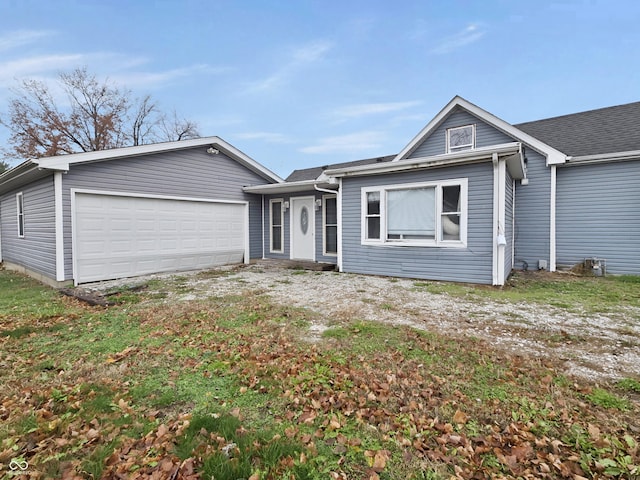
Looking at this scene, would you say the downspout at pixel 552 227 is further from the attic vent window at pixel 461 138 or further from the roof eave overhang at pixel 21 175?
the roof eave overhang at pixel 21 175

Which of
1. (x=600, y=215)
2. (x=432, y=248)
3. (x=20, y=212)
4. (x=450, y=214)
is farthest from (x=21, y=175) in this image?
(x=600, y=215)

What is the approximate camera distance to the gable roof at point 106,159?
276 inches

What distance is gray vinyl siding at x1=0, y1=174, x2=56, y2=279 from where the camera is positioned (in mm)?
7504

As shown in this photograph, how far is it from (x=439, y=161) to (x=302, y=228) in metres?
5.22

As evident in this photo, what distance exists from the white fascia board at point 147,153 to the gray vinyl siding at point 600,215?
9.18m

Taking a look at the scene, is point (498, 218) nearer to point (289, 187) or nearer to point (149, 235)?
point (289, 187)

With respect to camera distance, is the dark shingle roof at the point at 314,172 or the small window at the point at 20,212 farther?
the dark shingle roof at the point at 314,172

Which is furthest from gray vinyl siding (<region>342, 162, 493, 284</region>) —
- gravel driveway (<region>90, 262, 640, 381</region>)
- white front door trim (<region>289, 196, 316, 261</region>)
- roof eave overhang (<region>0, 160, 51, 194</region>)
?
roof eave overhang (<region>0, 160, 51, 194</region>)

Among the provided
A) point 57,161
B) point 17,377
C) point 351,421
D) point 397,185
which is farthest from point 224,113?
point 351,421

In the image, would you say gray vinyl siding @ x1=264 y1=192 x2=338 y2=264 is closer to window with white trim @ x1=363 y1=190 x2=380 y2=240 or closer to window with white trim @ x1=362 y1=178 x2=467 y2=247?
window with white trim @ x1=363 y1=190 x2=380 y2=240

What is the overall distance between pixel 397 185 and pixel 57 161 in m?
7.72

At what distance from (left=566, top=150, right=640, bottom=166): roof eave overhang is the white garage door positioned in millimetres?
Result: 10227

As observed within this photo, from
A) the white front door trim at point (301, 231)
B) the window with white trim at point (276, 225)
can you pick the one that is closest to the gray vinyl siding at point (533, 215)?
the white front door trim at point (301, 231)

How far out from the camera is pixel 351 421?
230 cm
